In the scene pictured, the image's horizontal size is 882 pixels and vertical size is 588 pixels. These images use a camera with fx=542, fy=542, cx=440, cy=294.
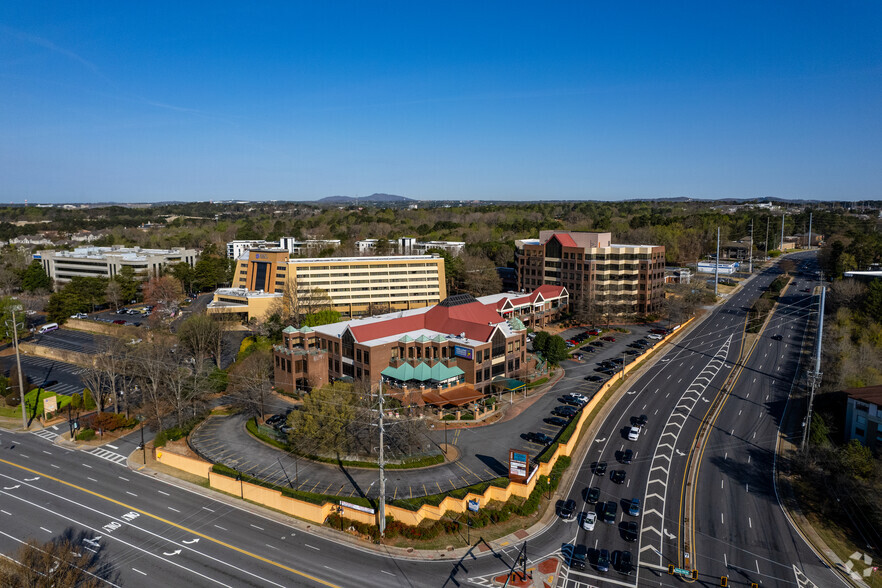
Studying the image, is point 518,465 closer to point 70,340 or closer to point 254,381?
point 254,381

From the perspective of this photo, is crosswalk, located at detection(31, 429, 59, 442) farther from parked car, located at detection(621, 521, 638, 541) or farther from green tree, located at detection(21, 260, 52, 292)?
green tree, located at detection(21, 260, 52, 292)

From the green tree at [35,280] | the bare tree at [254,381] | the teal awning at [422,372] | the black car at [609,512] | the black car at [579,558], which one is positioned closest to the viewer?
the black car at [579,558]

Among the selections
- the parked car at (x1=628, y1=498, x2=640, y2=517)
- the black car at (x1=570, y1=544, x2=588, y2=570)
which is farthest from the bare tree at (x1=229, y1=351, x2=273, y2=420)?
the parked car at (x1=628, y1=498, x2=640, y2=517)

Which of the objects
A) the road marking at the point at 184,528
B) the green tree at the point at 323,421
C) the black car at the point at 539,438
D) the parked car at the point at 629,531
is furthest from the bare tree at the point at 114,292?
the parked car at the point at 629,531

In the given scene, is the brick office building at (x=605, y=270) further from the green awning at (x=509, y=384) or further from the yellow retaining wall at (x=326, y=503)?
the yellow retaining wall at (x=326, y=503)

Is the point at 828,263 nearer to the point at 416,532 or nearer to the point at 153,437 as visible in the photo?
the point at 416,532
